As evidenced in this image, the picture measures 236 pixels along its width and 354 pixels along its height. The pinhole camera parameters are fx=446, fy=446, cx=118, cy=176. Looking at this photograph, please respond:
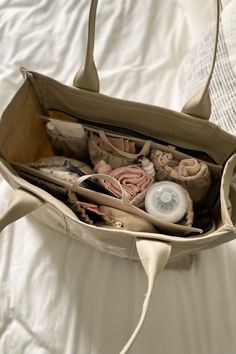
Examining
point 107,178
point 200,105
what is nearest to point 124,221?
point 107,178

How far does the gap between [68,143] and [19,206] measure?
159mm

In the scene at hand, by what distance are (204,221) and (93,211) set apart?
0.16m

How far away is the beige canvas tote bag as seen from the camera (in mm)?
523

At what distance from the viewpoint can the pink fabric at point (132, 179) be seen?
0.60 meters

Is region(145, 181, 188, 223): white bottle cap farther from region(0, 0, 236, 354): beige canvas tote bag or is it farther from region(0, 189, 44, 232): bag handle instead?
region(0, 189, 44, 232): bag handle

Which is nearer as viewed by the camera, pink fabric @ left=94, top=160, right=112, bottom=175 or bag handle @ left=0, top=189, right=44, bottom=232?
bag handle @ left=0, top=189, right=44, bottom=232

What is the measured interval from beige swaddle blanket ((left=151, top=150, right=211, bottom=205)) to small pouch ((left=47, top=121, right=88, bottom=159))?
0.34ft

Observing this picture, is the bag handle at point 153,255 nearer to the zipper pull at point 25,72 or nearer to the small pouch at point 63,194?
the small pouch at point 63,194

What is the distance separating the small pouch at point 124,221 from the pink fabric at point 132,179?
33 mm

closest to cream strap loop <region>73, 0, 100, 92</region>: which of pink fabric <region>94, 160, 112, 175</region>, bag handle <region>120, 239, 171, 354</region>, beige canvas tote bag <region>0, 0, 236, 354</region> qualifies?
beige canvas tote bag <region>0, 0, 236, 354</region>

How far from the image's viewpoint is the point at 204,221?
62cm

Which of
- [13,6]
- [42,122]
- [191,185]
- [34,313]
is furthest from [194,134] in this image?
[13,6]

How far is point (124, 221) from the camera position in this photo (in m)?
0.57

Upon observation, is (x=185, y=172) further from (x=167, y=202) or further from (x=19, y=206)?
(x=19, y=206)
